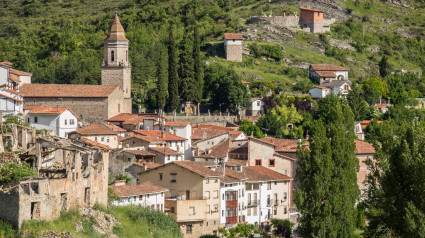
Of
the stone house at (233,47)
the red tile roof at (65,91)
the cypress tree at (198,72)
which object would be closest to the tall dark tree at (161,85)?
the cypress tree at (198,72)

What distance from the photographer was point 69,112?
78062 mm

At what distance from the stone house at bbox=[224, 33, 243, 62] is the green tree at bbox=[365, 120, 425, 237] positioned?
69.2 meters

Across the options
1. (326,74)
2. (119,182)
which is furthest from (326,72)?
(119,182)

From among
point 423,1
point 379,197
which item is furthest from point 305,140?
point 423,1

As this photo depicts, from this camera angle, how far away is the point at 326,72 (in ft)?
379

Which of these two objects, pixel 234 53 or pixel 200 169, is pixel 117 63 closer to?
pixel 234 53

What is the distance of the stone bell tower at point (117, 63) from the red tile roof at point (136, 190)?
33.2m

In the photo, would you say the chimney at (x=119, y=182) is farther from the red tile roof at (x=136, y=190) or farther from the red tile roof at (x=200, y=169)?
the red tile roof at (x=200, y=169)

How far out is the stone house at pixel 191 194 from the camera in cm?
6016

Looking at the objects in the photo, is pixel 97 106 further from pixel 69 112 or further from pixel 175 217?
pixel 175 217

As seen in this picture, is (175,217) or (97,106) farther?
(97,106)

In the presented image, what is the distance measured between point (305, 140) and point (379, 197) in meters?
42.5

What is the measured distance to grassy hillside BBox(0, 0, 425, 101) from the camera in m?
110

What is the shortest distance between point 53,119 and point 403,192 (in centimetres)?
3913
